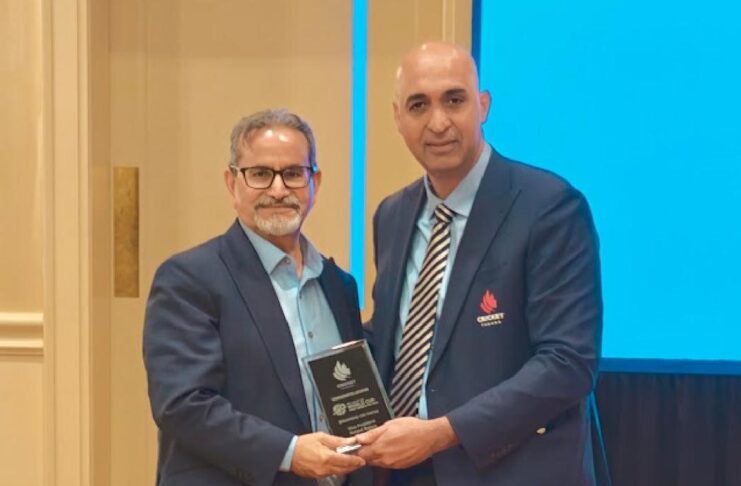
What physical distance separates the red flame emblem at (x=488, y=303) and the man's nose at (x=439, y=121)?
40 centimetres

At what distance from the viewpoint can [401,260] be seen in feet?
7.50

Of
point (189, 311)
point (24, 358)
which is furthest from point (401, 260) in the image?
point (24, 358)

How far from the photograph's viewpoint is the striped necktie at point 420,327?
213 centimetres

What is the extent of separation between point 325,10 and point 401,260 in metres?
1.28

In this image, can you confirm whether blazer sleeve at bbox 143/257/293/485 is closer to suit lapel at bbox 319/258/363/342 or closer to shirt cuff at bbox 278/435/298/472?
shirt cuff at bbox 278/435/298/472

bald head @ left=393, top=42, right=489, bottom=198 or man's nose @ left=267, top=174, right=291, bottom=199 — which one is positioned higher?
bald head @ left=393, top=42, right=489, bottom=198

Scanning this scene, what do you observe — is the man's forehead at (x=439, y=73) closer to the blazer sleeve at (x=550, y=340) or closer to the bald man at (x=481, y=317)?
the bald man at (x=481, y=317)

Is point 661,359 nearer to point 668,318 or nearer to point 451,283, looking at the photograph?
point 668,318

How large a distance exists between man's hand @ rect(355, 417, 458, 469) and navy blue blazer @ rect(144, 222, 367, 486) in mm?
162

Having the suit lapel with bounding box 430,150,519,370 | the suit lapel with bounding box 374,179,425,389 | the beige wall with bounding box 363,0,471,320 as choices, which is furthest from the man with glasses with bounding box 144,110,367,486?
the beige wall with bounding box 363,0,471,320

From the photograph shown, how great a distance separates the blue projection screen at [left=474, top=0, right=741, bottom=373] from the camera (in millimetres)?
2965

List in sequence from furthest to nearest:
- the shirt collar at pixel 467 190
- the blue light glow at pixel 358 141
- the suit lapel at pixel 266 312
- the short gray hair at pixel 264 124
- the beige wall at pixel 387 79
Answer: the blue light glow at pixel 358 141, the beige wall at pixel 387 79, the shirt collar at pixel 467 190, the short gray hair at pixel 264 124, the suit lapel at pixel 266 312

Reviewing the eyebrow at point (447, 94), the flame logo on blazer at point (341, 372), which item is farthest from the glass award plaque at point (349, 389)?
the eyebrow at point (447, 94)

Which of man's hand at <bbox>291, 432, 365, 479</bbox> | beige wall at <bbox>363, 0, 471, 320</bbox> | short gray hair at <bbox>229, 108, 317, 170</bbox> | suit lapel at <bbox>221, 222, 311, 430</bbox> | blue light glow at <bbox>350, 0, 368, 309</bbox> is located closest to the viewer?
man's hand at <bbox>291, 432, 365, 479</bbox>
